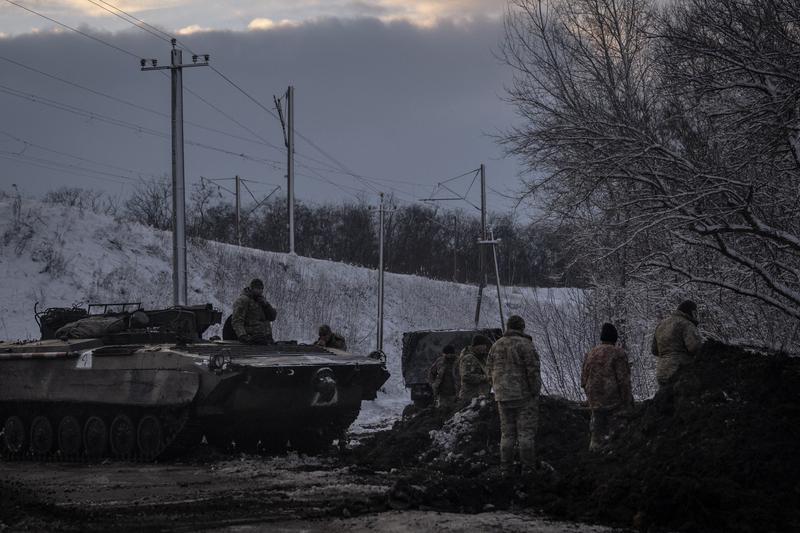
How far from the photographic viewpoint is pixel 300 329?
40156 millimetres

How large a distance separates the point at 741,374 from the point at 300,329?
3067cm

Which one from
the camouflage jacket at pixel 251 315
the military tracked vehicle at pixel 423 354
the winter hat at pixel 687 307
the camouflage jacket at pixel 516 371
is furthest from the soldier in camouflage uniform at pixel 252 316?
the military tracked vehicle at pixel 423 354

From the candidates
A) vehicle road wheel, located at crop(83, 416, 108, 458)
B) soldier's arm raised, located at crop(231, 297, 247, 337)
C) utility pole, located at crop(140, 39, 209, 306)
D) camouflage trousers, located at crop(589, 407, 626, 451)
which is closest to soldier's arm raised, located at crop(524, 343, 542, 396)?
camouflage trousers, located at crop(589, 407, 626, 451)

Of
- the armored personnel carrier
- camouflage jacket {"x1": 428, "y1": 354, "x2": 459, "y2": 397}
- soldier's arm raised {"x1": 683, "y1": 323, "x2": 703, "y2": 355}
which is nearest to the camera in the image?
soldier's arm raised {"x1": 683, "y1": 323, "x2": 703, "y2": 355}

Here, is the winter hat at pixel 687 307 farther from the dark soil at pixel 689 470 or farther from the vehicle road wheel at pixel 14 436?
the vehicle road wheel at pixel 14 436

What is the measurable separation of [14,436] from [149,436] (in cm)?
347

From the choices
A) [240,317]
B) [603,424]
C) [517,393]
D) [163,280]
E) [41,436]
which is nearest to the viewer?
[517,393]

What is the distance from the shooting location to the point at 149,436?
14.7 meters

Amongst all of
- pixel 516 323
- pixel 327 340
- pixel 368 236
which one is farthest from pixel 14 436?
pixel 368 236

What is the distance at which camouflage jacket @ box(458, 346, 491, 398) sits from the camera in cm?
1662

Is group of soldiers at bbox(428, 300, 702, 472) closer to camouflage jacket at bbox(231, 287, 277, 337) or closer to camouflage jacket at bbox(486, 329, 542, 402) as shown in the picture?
camouflage jacket at bbox(486, 329, 542, 402)

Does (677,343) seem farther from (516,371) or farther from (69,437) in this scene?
(69,437)

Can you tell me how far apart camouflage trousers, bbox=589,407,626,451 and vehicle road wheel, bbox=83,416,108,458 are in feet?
22.5

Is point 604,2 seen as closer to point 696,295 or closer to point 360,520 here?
point 696,295
